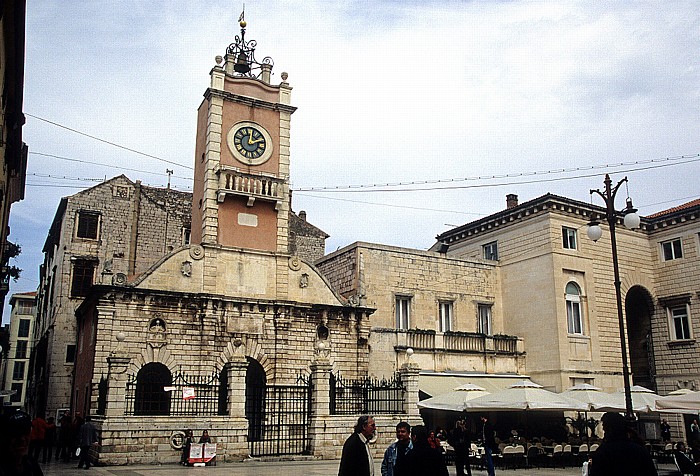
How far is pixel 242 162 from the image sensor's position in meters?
25.9

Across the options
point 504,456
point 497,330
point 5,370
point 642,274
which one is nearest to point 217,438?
point 504,456

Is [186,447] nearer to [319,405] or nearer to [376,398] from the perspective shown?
[319,405]

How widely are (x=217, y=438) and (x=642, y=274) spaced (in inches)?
920

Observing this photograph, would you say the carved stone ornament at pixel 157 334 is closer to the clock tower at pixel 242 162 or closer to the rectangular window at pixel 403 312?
the clock tower at pixel 242 162

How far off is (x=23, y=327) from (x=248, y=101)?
64.0m

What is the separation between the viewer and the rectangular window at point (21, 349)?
77.5 meters

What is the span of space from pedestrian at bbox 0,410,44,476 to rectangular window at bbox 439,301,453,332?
26018 mm

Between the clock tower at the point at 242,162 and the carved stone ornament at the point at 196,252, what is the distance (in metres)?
0.46

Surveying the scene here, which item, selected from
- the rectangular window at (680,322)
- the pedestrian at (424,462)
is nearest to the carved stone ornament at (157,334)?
the pedestrian at (424,462)

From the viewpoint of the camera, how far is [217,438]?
18.5 meters

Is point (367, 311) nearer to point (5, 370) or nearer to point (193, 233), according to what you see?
point (193, 233)

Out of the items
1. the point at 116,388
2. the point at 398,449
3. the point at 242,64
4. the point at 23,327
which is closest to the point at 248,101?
the point at 242,64

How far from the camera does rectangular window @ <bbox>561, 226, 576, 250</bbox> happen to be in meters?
30.2

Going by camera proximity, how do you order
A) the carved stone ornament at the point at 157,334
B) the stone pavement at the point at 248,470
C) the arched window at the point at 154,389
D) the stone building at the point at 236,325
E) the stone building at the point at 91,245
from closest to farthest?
the stone pavement at the point at 248,470
the stone building at the point at 236,325
the arched window at the point at 154,389
the carved stone ornament at the point at 157,334
the stone building at the point at 91,245
